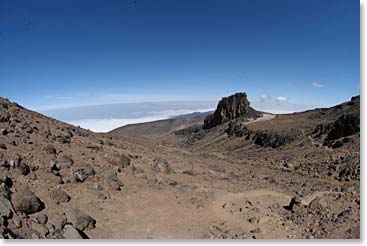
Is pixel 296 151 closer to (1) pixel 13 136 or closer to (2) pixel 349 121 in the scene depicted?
(2) pixel 349 121

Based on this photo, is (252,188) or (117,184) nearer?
(117,184)

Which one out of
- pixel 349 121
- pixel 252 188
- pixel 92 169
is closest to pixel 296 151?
pixel 349 121

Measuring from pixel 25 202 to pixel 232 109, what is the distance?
297ft

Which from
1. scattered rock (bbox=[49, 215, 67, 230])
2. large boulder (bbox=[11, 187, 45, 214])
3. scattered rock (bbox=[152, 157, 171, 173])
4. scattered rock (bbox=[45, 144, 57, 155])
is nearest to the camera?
scattered rock (bbox=[49, 215, 67, 230])

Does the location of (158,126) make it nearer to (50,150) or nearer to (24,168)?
(50,150)

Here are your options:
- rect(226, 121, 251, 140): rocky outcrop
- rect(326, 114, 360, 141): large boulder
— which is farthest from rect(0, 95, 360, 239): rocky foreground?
rect(226, 121, 251, 140): rocky outcrop

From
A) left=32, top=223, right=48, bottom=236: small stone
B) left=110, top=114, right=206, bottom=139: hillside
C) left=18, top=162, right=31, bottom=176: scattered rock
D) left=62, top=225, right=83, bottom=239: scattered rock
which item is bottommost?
left=62, top=225, right=83, bottom=239: scattered rock

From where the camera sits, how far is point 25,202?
30.3ft

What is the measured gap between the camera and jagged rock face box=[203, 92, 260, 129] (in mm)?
95375

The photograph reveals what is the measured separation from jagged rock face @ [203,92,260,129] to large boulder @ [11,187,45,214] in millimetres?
83296

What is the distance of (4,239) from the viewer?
7117mm

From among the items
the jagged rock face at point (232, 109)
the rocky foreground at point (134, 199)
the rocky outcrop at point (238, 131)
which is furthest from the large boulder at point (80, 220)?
the jagged rock face at point (232, 109)

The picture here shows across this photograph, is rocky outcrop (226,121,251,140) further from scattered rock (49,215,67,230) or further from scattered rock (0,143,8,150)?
scattered rock (49,215,67,230)

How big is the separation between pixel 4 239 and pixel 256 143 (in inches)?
2241
